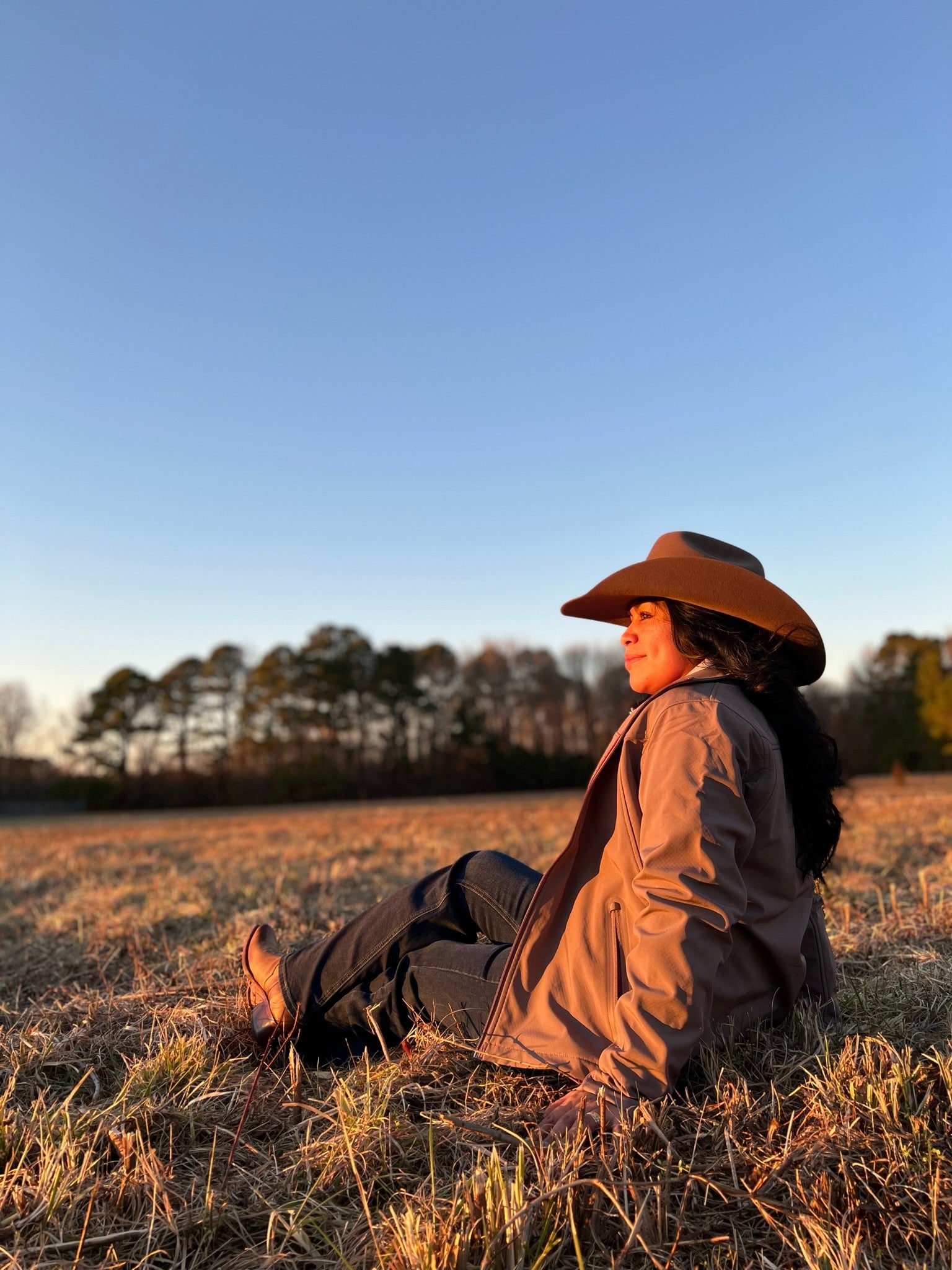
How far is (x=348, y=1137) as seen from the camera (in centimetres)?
224

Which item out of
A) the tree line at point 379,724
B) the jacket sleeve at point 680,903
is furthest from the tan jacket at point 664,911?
the tree line at point 379,724

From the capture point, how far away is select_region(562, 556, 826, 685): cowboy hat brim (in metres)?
2.56

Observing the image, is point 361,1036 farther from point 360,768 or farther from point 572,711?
point 572,711

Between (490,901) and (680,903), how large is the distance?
3.29 feet

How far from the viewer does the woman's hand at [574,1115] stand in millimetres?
2133

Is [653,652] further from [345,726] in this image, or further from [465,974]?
[345,726]

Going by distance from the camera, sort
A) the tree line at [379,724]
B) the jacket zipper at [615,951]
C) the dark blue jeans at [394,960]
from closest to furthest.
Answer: the jacket zipper at [615,951]
the dark blue jeans at [394,960]
the tree line at [379,724]

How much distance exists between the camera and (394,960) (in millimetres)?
3055

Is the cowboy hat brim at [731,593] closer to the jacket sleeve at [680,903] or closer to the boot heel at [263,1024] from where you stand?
the jacket sleeve at [680,903]

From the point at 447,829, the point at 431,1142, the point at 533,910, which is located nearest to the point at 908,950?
the point at 533,910

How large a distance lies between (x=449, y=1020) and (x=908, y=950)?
209cm

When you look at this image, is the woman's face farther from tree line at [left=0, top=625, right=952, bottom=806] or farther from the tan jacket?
tree line at [left=0, top=625, right=952, bottom=806]

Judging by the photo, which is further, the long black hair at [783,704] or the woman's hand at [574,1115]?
the long black hair at [783,704]

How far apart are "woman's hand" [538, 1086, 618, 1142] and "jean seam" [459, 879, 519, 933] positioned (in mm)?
764
